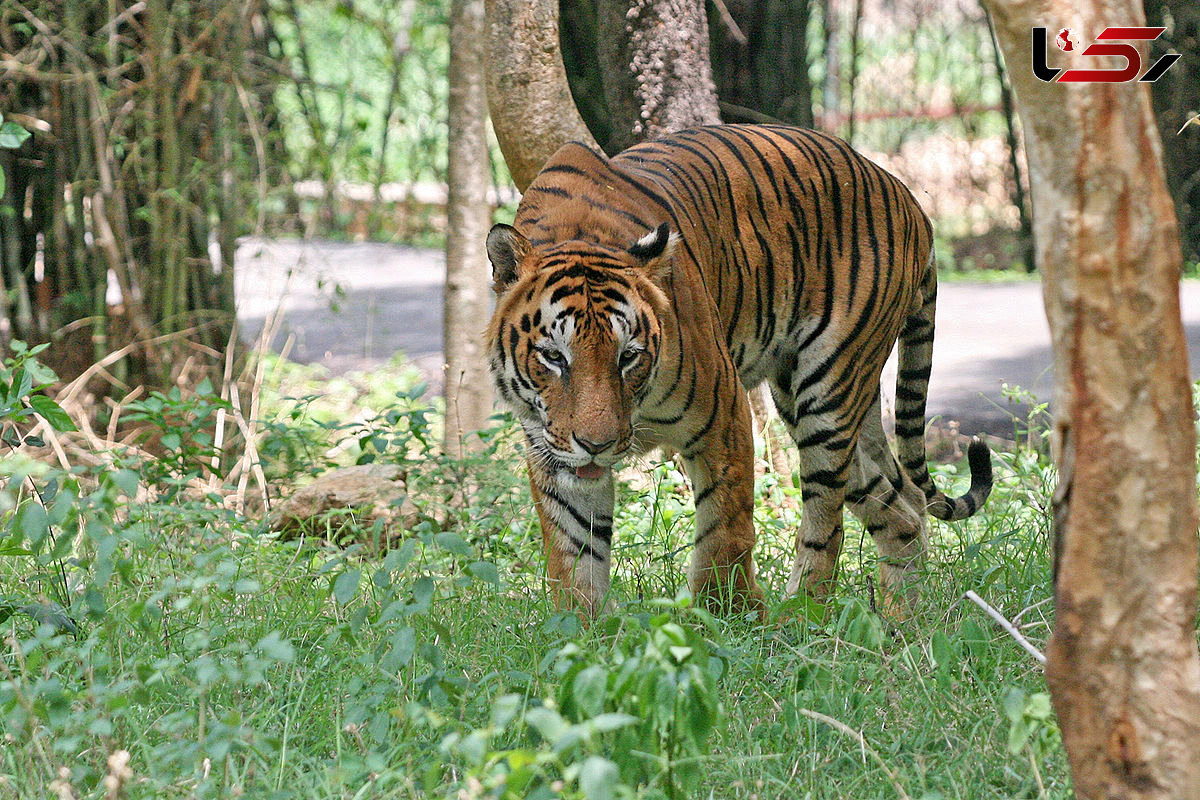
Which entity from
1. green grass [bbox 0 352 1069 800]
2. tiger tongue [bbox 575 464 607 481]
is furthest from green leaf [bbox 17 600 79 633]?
tiger tongue [bbox 575 464 607 481]

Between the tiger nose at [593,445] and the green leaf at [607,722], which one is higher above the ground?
the tiger nose at [593,445]

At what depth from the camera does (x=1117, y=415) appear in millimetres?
1852

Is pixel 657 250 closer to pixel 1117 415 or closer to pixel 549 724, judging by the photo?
pixel 1117 415

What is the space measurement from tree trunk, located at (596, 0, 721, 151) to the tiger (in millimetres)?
726

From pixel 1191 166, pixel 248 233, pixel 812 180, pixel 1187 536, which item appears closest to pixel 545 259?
pixel 812 180

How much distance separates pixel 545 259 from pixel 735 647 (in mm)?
1134

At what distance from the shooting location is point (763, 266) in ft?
12.4

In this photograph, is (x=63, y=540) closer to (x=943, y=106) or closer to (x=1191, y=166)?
(x=1191, y=166)

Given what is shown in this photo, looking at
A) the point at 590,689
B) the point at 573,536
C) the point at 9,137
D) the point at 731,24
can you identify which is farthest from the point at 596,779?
the point at 731,24

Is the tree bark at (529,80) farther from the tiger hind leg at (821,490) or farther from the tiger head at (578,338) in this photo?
the tiger hind leg at (821,490)

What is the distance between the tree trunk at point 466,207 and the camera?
5.81 m

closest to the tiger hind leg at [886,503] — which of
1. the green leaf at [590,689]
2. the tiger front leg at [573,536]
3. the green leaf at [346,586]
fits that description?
the tiger front leg at [573,536]

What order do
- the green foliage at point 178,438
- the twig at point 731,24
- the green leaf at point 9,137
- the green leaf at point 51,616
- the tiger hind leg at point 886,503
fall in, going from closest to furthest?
1. the green leaf at point 9,137
2. the green leaf at point 51,616
3. the tiger hind leg at point 886,503
4. the green foliage at point 178,438
5. the twig at point 731,24

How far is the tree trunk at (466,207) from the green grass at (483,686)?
2172mm
